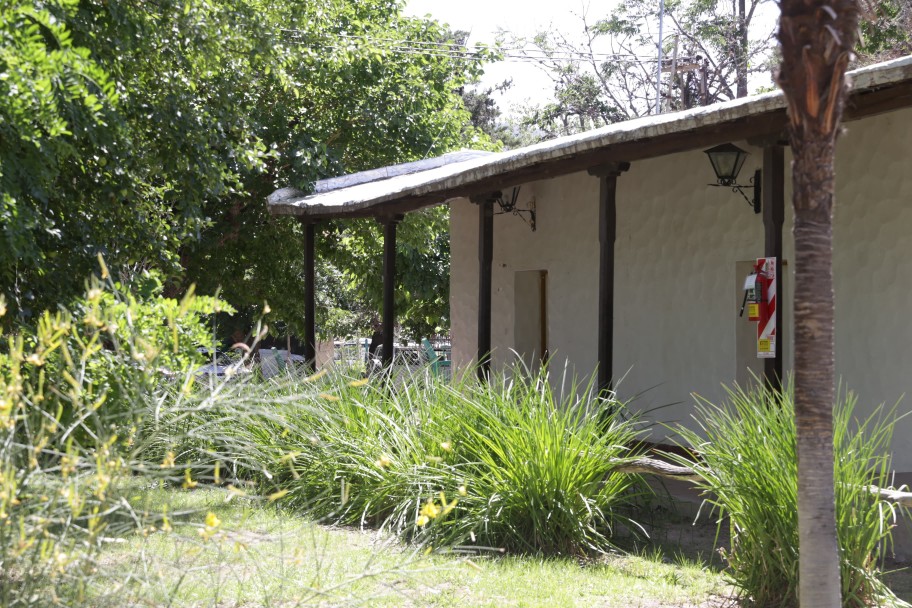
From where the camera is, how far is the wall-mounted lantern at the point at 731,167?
8.32m

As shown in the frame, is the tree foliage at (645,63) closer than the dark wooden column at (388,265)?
No

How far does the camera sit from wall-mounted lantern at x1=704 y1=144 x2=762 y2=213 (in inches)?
327

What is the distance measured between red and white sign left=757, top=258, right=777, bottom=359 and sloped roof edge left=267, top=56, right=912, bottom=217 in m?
0.99

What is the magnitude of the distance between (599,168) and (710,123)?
5.56ft

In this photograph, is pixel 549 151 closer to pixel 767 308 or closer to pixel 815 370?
pixel 767 308

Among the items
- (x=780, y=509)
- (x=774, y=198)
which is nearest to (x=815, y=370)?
(x=780, y=509)

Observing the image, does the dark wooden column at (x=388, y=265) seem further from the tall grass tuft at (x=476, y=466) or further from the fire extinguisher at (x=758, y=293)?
the fire extinguisher at (x=758, y=293)

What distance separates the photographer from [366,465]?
660 cm

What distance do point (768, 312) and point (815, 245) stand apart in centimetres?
339

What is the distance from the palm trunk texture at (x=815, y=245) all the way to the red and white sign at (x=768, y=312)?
322cm

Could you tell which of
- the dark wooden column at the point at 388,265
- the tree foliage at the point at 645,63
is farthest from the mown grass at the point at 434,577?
the tree foliage at the point at 645,63

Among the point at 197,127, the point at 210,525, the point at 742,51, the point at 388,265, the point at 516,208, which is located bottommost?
the point at 210,525

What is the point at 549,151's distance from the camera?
25.3 ft

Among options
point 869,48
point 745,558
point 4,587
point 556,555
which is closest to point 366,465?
point 556,555
